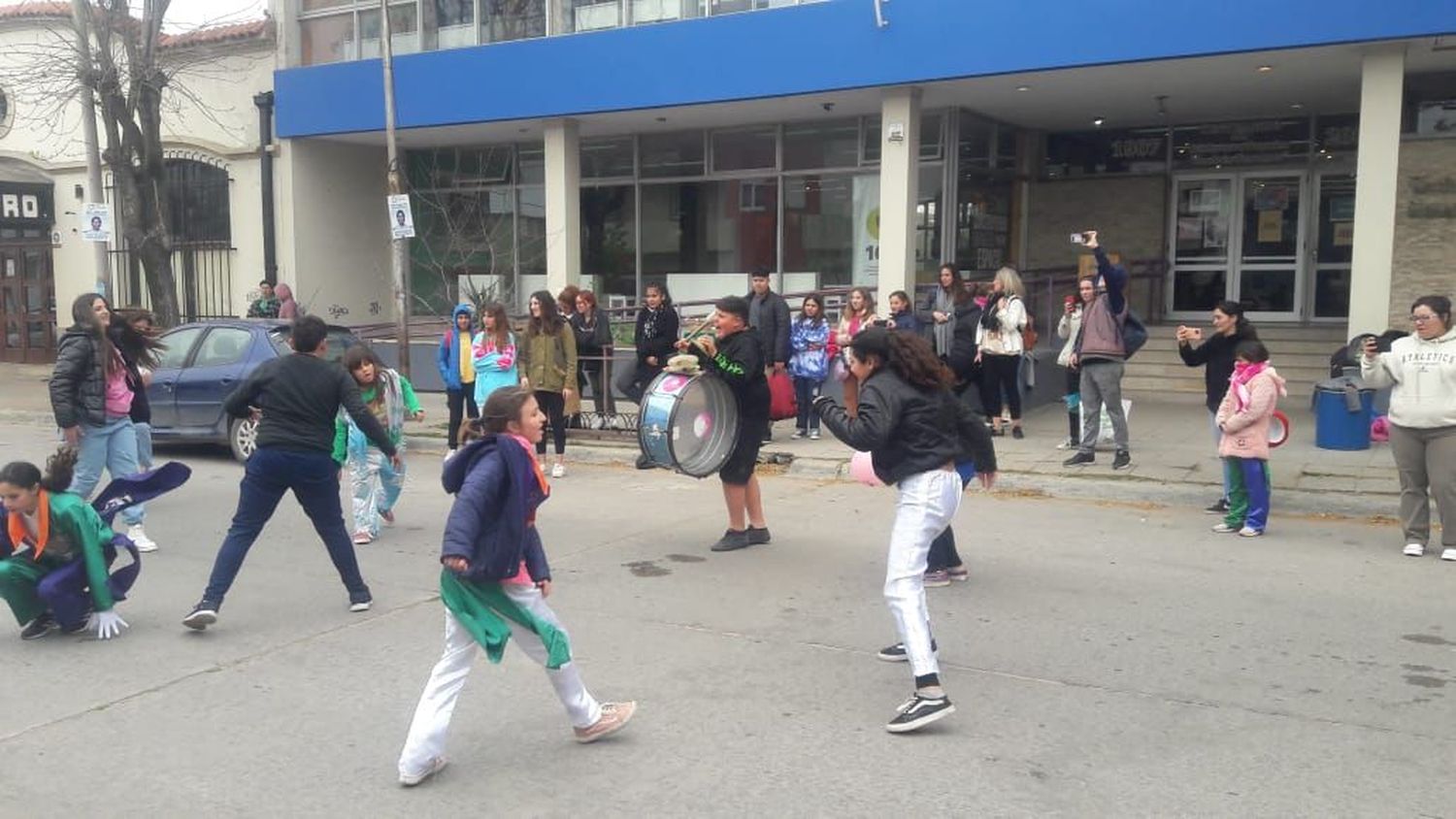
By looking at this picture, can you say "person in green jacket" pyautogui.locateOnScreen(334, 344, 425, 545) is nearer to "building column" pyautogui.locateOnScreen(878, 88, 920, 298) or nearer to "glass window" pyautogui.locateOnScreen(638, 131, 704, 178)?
"building column" pyautogui.locateOnScreen(878, 88, 920, 298)

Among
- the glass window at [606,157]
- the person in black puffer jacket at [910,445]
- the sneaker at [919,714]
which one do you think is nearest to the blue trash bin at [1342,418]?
the person in black puffer jacket at [910,445]

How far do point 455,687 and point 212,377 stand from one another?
30.8 ft

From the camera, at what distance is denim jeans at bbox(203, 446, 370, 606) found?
6.55 meters

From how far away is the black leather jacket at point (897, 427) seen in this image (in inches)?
209

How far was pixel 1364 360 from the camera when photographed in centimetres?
832

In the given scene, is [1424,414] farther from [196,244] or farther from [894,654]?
[196,244]

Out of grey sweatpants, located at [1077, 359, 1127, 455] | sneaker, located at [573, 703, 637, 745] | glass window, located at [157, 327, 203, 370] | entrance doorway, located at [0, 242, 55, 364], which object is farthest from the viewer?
entrance doorway, located at [0, 242, 55, 364]

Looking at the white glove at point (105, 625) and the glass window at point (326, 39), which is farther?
the glass window at point (326, 39)

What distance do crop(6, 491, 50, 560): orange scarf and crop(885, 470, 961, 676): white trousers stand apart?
4279 millimetres

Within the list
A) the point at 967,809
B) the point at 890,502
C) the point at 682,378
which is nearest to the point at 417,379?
the point at 890,502

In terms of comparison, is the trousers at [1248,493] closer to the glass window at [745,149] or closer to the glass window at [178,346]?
the glass window at [178,346]

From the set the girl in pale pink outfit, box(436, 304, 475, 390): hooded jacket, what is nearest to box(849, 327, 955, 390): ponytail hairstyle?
the girl in pale pink outfit

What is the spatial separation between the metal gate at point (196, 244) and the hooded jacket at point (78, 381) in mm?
14285

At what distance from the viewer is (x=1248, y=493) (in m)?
8.84
